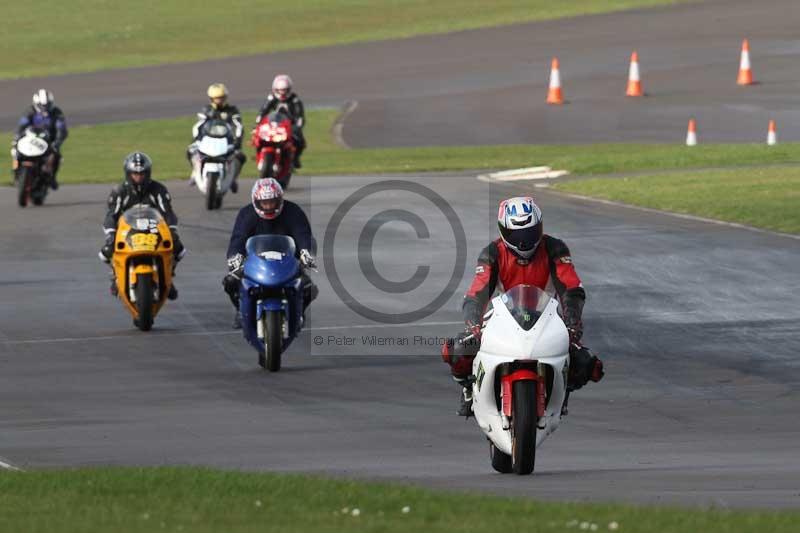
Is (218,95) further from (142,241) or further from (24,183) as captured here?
(142,241)

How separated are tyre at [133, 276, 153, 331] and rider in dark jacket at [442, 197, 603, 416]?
6868 mm

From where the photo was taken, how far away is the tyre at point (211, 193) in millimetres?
28484

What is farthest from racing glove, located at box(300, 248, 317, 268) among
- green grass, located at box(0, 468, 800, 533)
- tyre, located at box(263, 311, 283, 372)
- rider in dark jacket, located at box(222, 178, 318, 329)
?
green grass, located at box(0, 468, 800, 533)

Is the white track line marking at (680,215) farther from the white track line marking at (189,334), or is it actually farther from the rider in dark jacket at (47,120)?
the rider in dark jacket at (47,120)

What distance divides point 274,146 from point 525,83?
18308mm

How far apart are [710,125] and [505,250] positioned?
28675 millimetres

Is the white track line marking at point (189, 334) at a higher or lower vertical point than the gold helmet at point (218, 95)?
lower

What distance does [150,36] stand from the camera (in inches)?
2459

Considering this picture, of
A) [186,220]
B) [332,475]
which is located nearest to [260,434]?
[332,475]

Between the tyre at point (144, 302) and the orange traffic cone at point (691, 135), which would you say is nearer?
the tyre at point (144, 302)

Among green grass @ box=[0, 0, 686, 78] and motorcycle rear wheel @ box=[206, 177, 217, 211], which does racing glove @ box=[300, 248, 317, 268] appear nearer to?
motorcycle rear wheel @ box=[206, 177, 217, 211]

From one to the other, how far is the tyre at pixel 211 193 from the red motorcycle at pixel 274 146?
1721mm

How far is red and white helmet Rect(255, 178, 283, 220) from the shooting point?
56.1 feet

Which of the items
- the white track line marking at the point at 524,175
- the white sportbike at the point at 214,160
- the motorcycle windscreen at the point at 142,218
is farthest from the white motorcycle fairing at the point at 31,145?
the motorcycle windscreen at the point at 142,218
